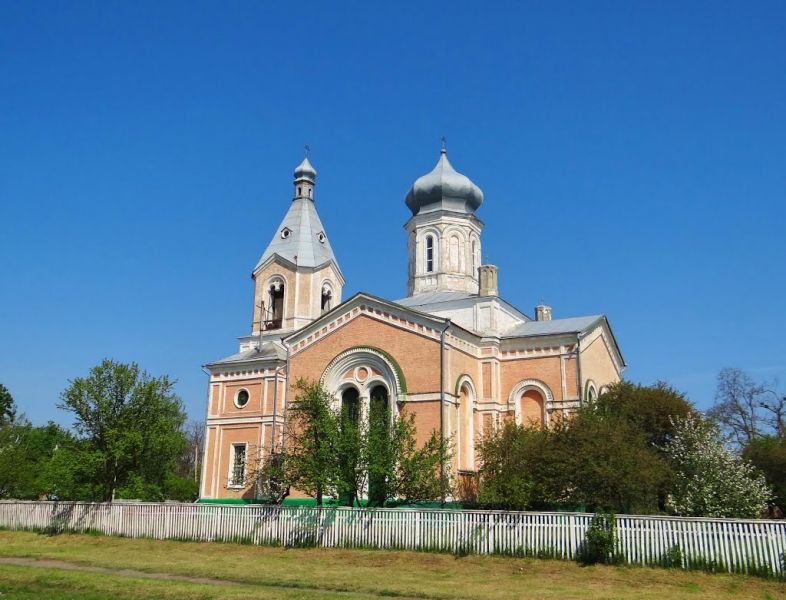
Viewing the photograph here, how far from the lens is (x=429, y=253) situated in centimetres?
3600

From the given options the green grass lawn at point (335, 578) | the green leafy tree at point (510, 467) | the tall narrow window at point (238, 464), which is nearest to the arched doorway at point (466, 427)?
the green leafy tree at point (510, 467)

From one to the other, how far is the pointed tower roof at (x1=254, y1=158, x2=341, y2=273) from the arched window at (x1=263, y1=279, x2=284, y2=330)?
136 cm

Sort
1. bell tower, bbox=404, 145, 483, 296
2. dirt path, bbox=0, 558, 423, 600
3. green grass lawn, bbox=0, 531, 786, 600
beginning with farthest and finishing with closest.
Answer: bell tower, bbox=404, 145, 483, 296 → dirt path, bbox=0, 558, 423, 600 → green grass lawn, bbox=0, 531, 786, 600

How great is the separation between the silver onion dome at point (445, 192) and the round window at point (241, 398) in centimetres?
1214

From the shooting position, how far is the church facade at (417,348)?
27719 mm

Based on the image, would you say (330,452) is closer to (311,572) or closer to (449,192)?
(311,572)

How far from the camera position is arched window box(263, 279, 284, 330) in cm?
3678

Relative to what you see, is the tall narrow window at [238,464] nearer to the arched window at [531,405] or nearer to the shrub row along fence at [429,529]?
the shrub row along fence at [429,529]

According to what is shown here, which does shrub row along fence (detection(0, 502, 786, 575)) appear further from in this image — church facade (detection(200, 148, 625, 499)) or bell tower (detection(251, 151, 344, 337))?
bell tower (detection(251, 151, 344, 337))

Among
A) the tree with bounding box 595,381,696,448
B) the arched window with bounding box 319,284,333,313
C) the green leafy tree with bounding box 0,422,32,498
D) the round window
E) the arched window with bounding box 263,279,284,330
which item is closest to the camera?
the tree with bounding box 595,381,696,448

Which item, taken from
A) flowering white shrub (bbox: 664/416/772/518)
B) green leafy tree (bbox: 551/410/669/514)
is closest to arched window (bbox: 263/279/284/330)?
green leafy tree (bbox: 551/410/669/514)

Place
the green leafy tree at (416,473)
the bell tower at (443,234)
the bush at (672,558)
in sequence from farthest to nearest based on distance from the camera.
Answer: the bell tower at (443,234)
the green leafy tree at (416,473)
the bush at (672,558)

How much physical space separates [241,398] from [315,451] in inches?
547

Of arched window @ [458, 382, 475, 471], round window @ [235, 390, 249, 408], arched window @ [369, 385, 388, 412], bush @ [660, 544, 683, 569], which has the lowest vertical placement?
bush @ [660, 544, 683, 569]
